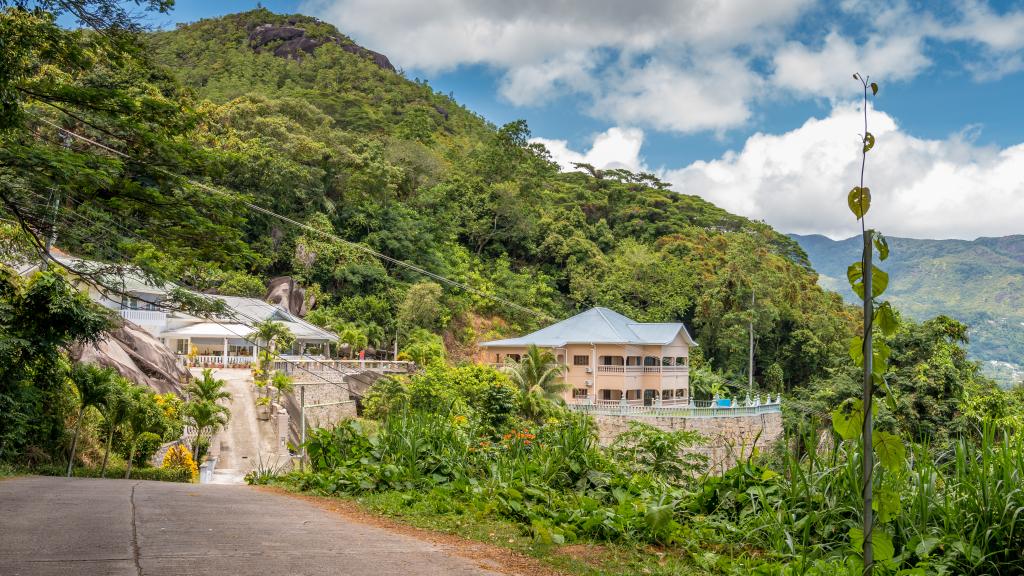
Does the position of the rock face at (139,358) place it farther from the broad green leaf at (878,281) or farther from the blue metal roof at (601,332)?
the broad green leaf at (878,281)

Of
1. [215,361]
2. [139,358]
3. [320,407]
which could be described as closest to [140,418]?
[139,358]

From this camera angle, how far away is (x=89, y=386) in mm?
14953

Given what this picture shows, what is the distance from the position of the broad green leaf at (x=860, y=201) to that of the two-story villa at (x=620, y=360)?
32.3 m

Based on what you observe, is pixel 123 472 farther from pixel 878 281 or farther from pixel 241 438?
pixel 878 281

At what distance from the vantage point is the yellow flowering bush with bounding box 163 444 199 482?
62.1ft

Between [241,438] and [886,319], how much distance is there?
23985 mm

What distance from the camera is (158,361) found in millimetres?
23953

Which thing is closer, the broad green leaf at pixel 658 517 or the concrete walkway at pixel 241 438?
the broad green leaf at pixel 658 517

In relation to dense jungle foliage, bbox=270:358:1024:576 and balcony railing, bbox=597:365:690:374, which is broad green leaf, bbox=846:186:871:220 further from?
balcony railing, bbox=597:365:690:374

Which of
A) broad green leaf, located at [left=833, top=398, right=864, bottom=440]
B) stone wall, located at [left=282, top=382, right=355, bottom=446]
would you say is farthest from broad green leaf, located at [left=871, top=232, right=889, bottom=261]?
stone wall, located at [left=282, top=382, right=355, bottom=446]

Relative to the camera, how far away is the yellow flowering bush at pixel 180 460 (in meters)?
18.9

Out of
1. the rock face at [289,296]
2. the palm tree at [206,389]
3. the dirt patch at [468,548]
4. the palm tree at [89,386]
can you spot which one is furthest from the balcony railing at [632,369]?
the dirt patch at [468,548]

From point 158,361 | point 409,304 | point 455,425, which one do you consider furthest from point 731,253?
point 455,425

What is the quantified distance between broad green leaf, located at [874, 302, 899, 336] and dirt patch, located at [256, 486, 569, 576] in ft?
9.20
